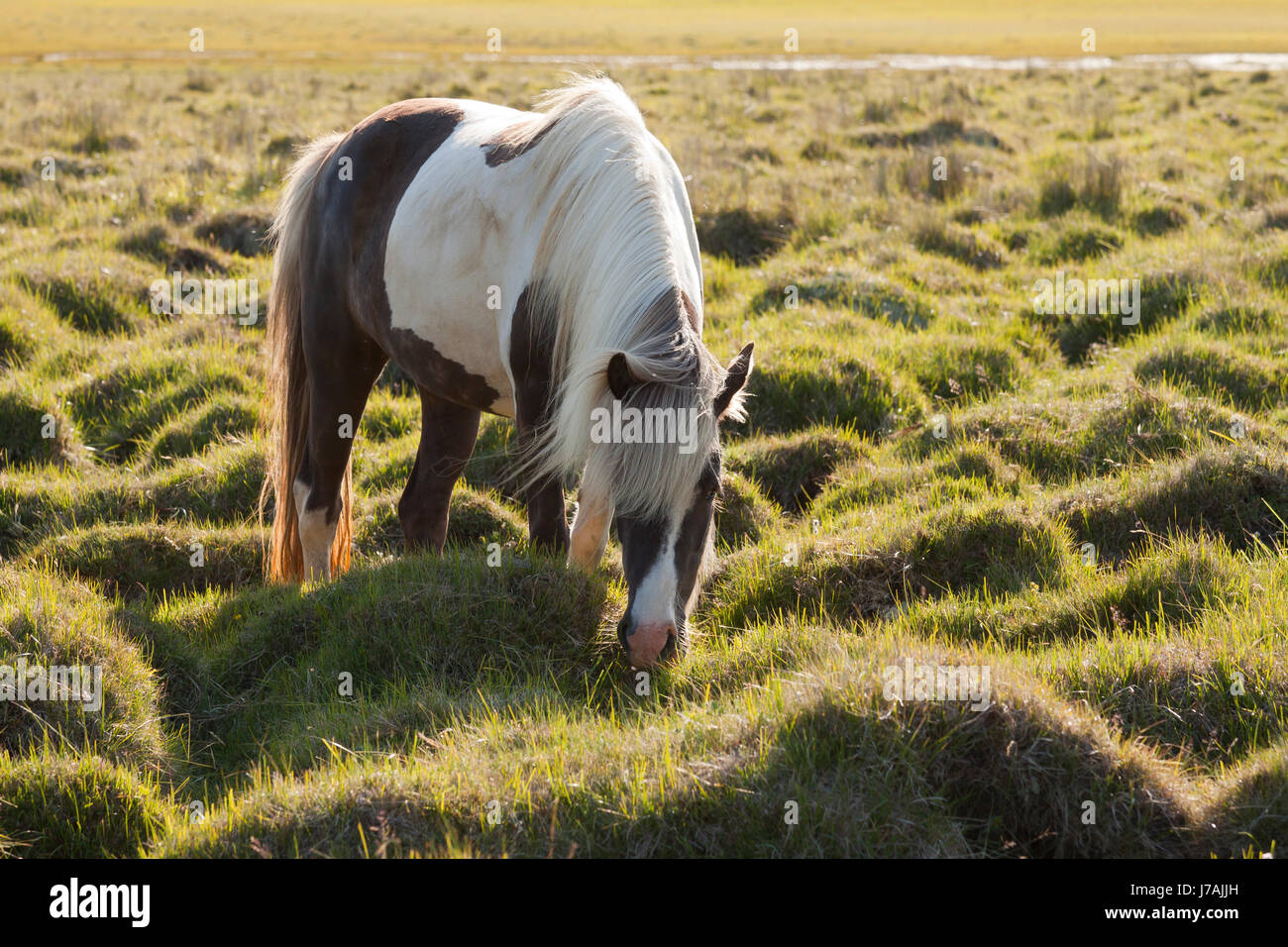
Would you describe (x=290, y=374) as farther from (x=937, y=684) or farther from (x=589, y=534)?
(x=937, y=684)

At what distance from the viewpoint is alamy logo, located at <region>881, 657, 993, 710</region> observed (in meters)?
3.20

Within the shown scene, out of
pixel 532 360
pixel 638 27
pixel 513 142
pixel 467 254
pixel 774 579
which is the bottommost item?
pixel 774 579

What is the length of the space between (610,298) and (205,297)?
6.04m

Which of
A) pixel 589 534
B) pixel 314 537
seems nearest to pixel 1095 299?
pixel 589 534

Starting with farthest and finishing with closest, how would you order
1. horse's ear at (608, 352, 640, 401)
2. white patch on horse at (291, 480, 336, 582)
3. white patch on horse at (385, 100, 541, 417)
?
white patch on horse at (291, 480, 336, 582), white patch on horse at (385, 100, 541, 417), horse's ear at (608, 352, 640, 401)

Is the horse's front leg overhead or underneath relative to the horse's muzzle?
overhead

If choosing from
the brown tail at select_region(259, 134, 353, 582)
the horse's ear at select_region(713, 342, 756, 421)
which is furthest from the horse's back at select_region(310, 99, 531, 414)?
the horse's ear at select_region(713, 342, 756, 421)

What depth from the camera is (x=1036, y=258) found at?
961 cm

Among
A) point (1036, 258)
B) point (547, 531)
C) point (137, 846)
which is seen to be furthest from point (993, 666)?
point (1036, 258)

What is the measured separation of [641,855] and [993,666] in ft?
4.09

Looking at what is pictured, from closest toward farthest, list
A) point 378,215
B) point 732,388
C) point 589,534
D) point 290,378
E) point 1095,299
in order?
1. point 732,388
2. point 589,534
3. point 378,215
4. point 290,378
5. point 1095,299

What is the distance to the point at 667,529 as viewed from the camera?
3746mm
